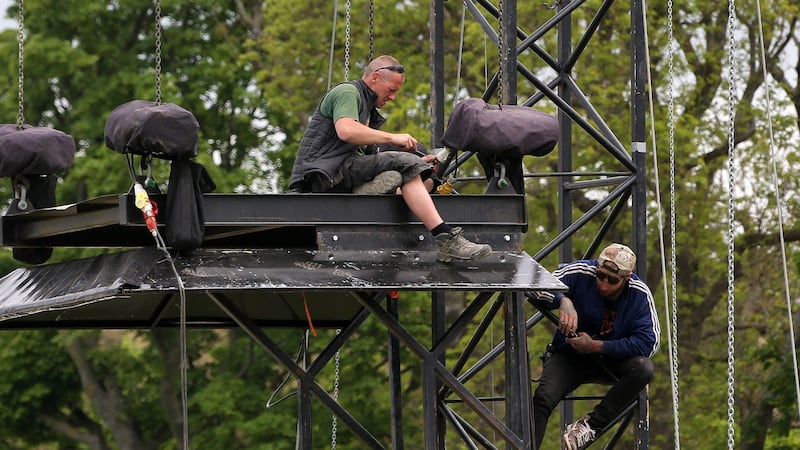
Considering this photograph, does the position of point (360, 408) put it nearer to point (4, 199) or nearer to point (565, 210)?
point (4, 199)

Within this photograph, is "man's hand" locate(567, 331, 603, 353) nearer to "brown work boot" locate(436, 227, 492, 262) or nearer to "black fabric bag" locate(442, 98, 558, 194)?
"brown work boot" locate(436, 227, 492, 262)

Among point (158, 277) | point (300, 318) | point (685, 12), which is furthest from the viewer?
point (685, 12)

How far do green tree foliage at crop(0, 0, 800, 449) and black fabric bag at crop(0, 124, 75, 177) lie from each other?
15.4 meters

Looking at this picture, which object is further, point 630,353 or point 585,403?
point 585,403

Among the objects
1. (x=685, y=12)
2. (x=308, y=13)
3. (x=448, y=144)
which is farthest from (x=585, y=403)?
(x=448, y=144)

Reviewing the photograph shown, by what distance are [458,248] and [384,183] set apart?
652 mm

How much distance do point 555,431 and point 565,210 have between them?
13085 mm

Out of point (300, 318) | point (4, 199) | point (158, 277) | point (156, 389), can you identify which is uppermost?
point (158, 277)

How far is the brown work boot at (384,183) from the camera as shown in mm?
10078

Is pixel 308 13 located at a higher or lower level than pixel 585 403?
higher

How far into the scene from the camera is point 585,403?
2719cm

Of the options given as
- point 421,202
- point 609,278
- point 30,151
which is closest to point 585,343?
point 609,278

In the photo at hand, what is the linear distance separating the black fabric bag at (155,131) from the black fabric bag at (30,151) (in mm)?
1475

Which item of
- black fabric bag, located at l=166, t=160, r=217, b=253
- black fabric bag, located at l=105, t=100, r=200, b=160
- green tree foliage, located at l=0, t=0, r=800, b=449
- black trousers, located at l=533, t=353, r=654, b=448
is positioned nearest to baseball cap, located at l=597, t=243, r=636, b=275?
black trousers, located at l=533, t=353, r=654, b=448
